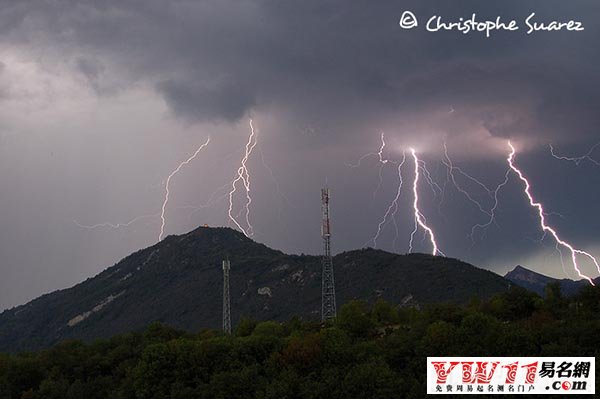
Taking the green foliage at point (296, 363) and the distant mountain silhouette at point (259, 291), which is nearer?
the green foliage at point (296, 363)

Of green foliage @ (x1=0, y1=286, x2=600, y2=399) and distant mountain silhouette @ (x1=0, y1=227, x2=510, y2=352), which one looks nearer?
green foliage @ (x1=0, y1=286, x2=600, y2=399)

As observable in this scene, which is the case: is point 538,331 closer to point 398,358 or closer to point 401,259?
point 398,358

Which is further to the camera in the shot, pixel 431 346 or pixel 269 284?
pixel 269 284

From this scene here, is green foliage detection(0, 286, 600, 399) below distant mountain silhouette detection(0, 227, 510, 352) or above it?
below

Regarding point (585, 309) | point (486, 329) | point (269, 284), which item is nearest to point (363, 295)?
point (269, 284)

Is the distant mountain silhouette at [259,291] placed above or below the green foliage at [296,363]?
above
